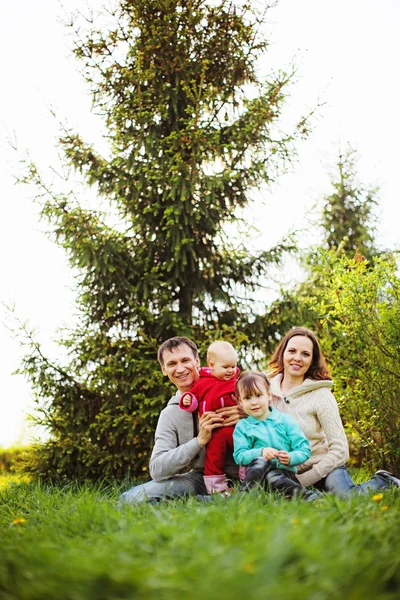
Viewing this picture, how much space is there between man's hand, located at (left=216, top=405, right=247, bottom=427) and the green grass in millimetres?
946

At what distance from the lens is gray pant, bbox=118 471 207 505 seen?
3.91 m

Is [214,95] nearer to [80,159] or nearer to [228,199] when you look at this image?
[228,199]

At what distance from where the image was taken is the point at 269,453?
3521 millimetres

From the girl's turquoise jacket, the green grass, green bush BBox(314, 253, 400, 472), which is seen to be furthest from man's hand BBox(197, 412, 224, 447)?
green bush BBox(314, 253, 400, 472)

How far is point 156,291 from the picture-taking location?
22.1 feet

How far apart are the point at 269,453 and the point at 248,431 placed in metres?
0.20

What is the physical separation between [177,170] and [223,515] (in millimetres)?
4587

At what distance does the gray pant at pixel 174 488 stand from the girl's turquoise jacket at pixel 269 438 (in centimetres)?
50

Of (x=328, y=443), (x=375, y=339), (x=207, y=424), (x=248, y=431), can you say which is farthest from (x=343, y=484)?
(x=375, y=339)

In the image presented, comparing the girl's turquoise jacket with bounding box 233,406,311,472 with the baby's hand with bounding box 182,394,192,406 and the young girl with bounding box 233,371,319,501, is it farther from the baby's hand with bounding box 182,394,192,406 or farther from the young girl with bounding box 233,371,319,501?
the baby's hand with bounding box 182,394,192,406

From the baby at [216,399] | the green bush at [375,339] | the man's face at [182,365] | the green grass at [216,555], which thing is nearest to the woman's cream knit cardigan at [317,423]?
the baby at [216,399]

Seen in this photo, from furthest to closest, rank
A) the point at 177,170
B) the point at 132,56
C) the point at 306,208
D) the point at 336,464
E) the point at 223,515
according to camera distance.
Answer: the point at 306,208, the point at 132,56, the point at 177,170, the point at 336,464, the point at 223,515

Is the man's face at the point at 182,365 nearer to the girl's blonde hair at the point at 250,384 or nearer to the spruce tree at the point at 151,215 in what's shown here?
the girl's blonde hair at the point at 250,384

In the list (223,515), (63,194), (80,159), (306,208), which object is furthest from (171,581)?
(306,208)
